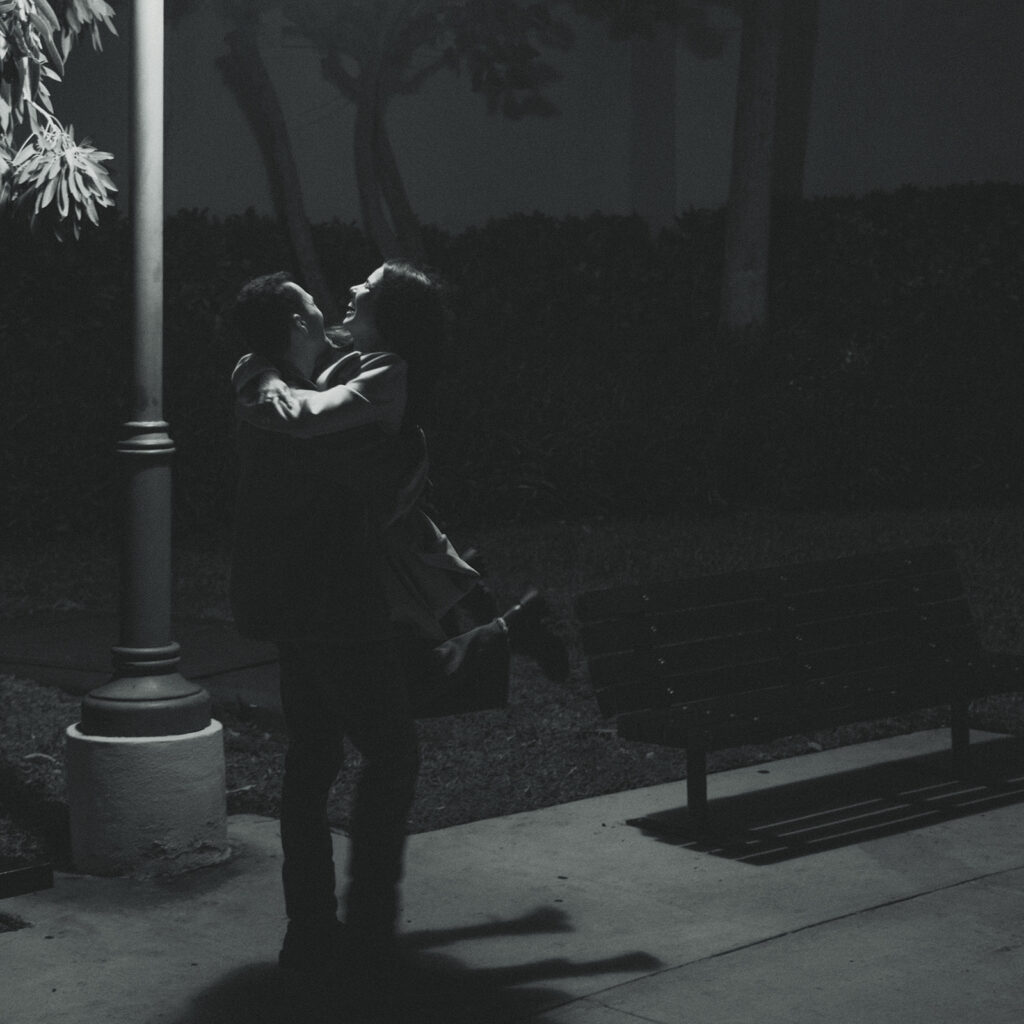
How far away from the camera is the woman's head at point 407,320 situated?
4.71 metres

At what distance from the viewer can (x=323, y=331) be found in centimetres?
491

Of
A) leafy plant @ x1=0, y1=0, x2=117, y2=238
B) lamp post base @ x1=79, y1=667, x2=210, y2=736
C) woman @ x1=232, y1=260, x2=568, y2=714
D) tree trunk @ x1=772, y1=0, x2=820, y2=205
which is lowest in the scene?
lamp post base @ x1=79, y1=667, x2=210, y2=736

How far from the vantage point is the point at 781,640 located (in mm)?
6762

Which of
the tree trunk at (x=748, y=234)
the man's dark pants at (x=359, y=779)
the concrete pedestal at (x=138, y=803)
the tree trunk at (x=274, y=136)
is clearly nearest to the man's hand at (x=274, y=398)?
the man's dark pants at (x=359, y=779)

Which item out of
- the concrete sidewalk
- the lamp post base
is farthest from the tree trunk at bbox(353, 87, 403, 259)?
the lamp post base

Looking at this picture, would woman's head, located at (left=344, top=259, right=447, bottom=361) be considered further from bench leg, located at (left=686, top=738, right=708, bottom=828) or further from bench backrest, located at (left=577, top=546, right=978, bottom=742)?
bench leg, located at (left=686, top=738, right=708, bottom=828)

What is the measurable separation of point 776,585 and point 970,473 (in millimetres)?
9255

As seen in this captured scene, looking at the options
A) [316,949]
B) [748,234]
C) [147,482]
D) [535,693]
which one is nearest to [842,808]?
[535,693]

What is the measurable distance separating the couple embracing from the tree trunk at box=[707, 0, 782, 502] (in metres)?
10.3

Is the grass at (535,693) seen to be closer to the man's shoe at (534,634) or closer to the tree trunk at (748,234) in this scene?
the tree trunk at (748,234)

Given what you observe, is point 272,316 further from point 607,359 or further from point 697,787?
point 607,359

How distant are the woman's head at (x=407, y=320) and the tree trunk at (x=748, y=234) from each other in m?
10.3

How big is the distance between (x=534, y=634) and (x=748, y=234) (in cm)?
1180

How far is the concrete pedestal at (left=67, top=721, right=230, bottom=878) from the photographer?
579 centimetres
